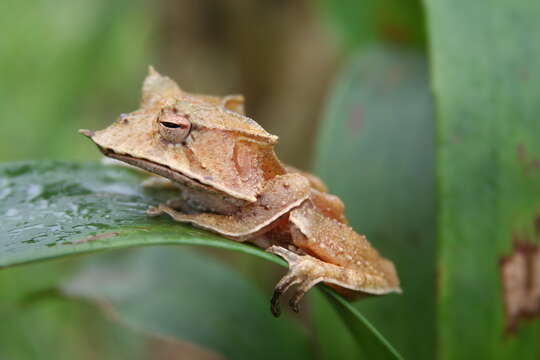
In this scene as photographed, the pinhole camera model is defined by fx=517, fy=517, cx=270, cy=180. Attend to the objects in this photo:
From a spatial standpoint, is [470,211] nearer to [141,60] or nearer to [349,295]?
[349,295]

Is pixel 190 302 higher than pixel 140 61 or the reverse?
the reverse

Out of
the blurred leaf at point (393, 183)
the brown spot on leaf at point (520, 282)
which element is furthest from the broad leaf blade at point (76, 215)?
the brown spot on leaf at point (520, 282)

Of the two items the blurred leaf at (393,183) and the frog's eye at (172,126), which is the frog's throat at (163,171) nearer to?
the frog's eye at (172,126)

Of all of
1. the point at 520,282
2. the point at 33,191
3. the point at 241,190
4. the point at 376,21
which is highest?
the point at 376,21

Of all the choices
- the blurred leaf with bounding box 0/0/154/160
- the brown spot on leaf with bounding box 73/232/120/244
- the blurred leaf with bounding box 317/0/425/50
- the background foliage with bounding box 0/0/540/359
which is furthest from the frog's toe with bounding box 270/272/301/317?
the blurred leaf with bounding box 0/0/154/160

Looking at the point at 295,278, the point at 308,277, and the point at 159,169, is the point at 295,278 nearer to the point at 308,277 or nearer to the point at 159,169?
the point at 308,277

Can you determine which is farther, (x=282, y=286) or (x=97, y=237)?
(x=282, y=286)

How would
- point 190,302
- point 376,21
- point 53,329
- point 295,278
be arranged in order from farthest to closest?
1. point 53,329
2. point 376,21
3. point 190,302
4. point 295,278

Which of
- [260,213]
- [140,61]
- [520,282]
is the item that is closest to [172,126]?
[260,213]
